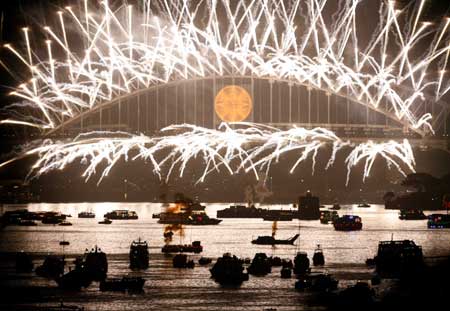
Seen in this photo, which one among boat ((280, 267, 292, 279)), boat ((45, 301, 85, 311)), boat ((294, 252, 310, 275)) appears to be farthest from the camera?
boat ((294, 252, 310, 275))

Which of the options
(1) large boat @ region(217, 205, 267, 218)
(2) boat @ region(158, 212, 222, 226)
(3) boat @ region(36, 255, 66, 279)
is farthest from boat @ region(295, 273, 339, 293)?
(1) large boat @ region(217, 205, 267, 218)

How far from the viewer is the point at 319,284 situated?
4600 cm

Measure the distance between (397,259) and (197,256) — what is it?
11.9 m

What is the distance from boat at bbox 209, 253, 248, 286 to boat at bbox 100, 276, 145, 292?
4060 millimetres

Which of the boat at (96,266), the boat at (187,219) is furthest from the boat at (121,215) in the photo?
the boat at (96,266)

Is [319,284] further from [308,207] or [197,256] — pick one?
[308,207]

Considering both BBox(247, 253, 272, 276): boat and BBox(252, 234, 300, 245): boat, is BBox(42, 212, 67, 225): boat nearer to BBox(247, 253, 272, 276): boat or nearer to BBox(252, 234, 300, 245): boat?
BBox(252, 234, 300, 245): boat

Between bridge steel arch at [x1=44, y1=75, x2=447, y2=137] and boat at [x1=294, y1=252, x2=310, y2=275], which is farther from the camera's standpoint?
bridge steel arch at [x1=44, y1=75, x2=447, y2=137]

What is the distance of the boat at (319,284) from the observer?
45625 mm

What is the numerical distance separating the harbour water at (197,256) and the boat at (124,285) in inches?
14.5

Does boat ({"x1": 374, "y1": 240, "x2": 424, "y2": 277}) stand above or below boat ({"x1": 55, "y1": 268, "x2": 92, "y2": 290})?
above

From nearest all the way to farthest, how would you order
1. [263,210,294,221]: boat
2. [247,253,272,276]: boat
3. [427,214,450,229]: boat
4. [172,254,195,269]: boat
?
[247,253,272,276]: boat, [172,254,195,269]: boat, [427,214,450,229]: boat, [263,210,294,221]: boat

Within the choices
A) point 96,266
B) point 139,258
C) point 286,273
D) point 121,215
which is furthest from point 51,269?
point 121,215

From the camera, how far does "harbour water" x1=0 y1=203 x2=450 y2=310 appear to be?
1714 inches
